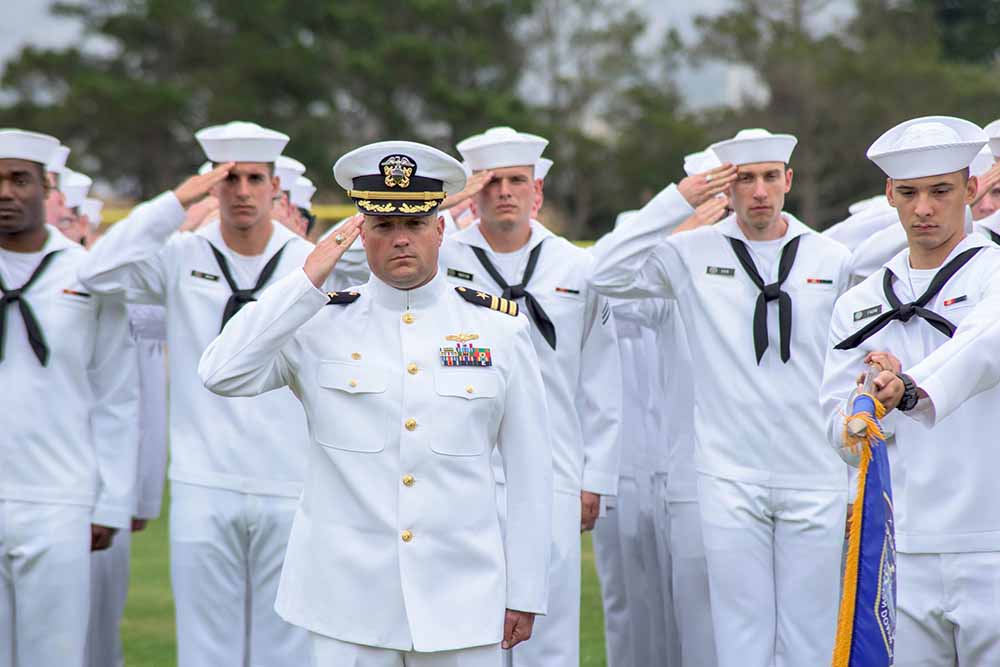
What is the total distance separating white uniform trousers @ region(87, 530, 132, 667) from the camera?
8680 mm

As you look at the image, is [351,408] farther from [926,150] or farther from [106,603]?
[106,603]

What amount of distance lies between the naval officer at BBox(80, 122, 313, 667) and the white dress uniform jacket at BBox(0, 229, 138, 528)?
0.64ft

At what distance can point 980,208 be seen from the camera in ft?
26.2

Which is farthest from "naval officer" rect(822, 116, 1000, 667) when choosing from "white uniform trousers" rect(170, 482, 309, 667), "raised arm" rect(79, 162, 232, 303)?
"raised arm" rect(79, 162, 232, 303)

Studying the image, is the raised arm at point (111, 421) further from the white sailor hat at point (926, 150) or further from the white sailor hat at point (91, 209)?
the white sailor hat at point (926, 150)

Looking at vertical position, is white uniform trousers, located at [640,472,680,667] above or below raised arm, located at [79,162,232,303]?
below

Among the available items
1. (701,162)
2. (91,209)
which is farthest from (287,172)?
(701,162)

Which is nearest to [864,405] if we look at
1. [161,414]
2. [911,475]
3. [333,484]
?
[911,475]

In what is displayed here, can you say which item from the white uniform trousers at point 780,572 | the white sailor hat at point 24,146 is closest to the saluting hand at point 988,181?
the white uniform trousers at point 780,572

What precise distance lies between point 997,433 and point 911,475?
332mm

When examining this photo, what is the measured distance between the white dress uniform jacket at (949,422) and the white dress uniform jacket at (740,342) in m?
1.44

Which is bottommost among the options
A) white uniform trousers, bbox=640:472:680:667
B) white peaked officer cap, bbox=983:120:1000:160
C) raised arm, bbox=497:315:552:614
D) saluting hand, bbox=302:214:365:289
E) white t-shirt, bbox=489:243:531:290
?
white uniform trousers, bbox=640:472:680:667

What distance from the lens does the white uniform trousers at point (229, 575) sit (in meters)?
7.36

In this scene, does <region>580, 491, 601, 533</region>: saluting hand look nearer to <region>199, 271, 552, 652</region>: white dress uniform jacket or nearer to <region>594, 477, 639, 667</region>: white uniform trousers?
<region>594, 477, 639, 667</region>: white uniform trousers
